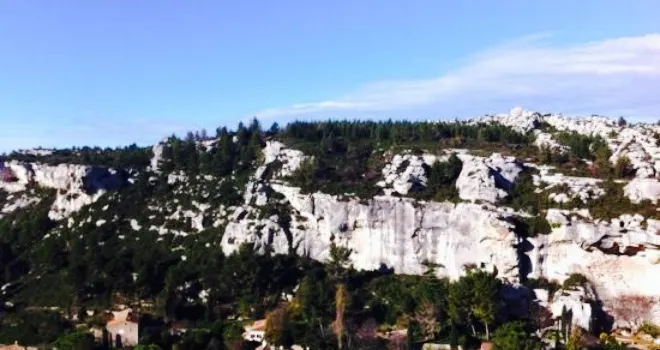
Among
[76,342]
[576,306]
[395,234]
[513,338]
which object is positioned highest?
[395,234]

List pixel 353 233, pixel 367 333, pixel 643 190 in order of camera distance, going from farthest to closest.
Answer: pixel 353 233, pixel 643 190, pixel 367 333

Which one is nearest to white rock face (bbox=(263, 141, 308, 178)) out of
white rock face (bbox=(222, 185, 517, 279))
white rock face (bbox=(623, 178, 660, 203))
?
white rock face (bbox=(222, 185, 517, 279))

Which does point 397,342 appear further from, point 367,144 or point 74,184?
point 74,184

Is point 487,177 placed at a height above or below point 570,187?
above

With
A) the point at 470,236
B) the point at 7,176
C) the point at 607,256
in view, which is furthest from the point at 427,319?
the point at 7,176

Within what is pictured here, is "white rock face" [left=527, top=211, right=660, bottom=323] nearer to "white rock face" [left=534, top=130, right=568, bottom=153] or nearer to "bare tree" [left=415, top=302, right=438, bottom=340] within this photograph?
"bare tree" [left=415, top=302, right=438, bottom=340]

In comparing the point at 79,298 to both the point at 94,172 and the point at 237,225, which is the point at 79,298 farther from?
the point at 94,172

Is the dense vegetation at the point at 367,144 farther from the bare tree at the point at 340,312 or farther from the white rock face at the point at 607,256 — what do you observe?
the bare tree at the point at 340,312

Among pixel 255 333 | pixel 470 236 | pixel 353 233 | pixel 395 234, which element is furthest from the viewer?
pixel 353 233
